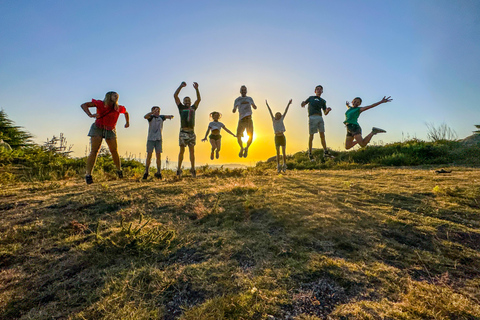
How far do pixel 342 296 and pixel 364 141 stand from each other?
7386mm

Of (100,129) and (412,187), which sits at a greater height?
(100,129)

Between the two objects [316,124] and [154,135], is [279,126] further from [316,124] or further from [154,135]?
[154,135]

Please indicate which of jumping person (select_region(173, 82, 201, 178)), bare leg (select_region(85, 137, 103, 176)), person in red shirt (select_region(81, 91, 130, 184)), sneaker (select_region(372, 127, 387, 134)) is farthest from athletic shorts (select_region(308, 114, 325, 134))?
bare leg (select_region(85, 137, 103, 176))

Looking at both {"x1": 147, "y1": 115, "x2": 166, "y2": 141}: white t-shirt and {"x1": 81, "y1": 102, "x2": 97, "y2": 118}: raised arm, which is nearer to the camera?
{"x1": 81, "y1": 102, "x2": 97, "y2": 118}: raised arm

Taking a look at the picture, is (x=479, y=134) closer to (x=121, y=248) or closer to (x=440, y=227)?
(x=440, y=227)

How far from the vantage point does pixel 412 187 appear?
562cm

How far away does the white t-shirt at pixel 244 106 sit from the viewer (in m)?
9.58

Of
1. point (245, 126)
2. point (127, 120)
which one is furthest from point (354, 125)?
point (127, 120)

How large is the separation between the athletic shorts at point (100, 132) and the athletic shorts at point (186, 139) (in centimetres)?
206

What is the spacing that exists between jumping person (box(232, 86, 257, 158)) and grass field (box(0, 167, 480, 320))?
5.51 metres

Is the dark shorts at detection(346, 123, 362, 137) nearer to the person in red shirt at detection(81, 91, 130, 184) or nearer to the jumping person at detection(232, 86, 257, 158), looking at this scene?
the jumping person at detection(232, 86, 257, 158)

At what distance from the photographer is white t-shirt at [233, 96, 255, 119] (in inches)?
377

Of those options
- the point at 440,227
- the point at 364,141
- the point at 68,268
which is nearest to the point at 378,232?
the point at 440,227

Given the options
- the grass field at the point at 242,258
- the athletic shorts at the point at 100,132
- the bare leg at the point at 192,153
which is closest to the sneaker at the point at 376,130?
the grass field at the point at 242,258
